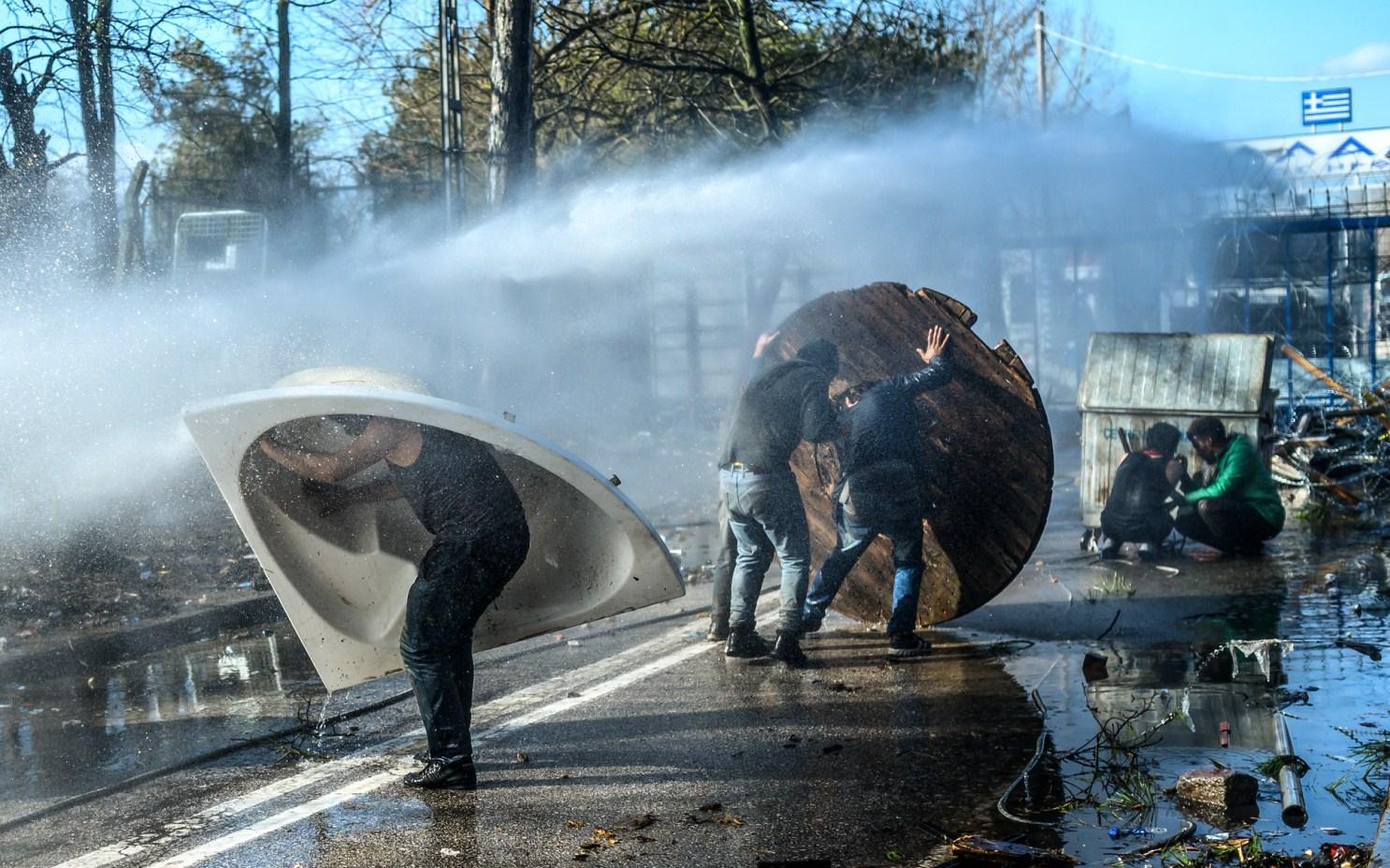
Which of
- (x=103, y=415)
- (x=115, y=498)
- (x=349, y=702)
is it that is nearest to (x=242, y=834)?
(x=349, y=702)

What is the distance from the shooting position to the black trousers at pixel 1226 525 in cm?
932

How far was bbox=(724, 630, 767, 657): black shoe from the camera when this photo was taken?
679cm

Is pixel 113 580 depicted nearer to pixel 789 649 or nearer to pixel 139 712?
pixel 139 712

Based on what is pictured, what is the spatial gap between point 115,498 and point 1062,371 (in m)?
16.9

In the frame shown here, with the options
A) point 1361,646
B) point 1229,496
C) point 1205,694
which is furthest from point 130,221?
point 1361,646

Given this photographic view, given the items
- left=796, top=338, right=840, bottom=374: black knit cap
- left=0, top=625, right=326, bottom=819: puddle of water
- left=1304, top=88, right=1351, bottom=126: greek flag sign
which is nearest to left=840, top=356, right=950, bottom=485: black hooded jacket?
left=796, top=338, right=840, bottom=374: black knit cap

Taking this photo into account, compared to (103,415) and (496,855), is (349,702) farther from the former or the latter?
(103,415)

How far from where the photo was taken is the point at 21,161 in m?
9.76

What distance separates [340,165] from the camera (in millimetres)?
25422

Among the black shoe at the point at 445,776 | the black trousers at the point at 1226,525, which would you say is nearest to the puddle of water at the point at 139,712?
the black shoe at the point at 445,776

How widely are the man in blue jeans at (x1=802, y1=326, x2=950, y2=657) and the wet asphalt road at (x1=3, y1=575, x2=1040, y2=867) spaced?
27cm

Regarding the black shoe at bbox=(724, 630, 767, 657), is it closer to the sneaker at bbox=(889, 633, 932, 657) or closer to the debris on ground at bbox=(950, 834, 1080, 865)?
the sneaker at bbox=(889, 633, 932, 657)

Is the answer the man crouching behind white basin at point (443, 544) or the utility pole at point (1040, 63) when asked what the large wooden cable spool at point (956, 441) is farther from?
the utility pole at point (1040, 63)

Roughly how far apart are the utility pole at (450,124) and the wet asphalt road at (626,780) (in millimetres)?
6712
